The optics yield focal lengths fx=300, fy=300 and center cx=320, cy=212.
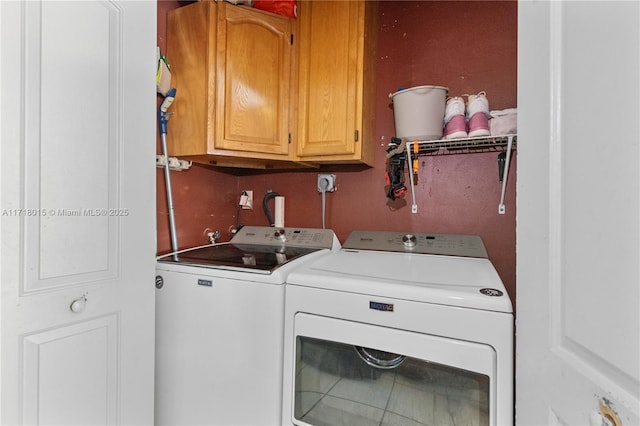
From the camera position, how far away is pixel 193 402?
4.30 feet

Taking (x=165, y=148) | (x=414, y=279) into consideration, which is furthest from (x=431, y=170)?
(x=165, y=148)

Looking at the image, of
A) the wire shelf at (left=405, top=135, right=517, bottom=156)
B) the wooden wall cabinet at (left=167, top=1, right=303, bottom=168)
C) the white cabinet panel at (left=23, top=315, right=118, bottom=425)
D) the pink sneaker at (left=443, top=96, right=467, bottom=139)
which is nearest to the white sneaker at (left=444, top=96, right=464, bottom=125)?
the pink sneaker at (left=443, top=96, right=467, bottom=139)

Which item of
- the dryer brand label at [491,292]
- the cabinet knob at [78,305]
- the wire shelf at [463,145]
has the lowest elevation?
the cabinet knob at [78,305]

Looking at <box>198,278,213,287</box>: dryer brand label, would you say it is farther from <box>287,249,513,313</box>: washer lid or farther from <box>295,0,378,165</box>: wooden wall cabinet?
<box>295,0,378,165</box>: wooden wall cabinet

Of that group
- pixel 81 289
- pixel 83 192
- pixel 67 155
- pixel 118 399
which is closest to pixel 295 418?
pixel 118 399

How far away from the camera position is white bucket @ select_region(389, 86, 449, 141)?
1.59 metres

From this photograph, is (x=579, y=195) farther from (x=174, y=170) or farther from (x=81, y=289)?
(x=174, y=170)

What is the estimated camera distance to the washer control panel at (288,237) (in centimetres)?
181

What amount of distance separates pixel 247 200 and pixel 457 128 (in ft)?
4.83

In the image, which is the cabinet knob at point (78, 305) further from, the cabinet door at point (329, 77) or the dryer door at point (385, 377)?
the cabinet door at point (329, 77)

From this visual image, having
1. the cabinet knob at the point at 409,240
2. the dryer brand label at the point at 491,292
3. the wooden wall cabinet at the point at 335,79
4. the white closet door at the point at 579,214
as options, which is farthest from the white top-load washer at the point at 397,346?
the wooden wall cabinet at the point at 335,79

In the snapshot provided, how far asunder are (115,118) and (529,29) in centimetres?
117

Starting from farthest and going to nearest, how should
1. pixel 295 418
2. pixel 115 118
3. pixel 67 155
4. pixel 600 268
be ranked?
pixel 295 418 < pixel 115 118 < pixel 67 155 < pixel 600 268

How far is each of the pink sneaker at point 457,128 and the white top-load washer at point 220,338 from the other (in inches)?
39.1
